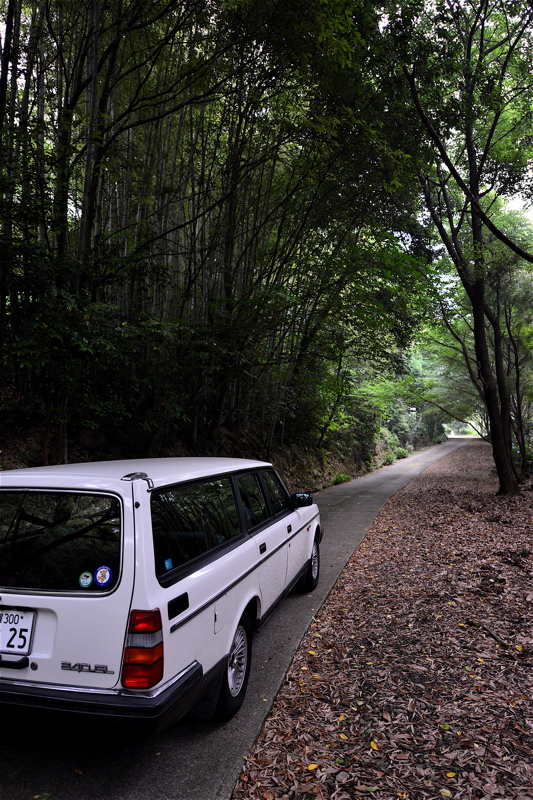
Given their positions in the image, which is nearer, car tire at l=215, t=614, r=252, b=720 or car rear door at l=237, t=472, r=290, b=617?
car tire at l=215, t=614, r=252, b=720

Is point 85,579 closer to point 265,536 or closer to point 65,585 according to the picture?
point 65,585

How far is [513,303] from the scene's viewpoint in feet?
40.1

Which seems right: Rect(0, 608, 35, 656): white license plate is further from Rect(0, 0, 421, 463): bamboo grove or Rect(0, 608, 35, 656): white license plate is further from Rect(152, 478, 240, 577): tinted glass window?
Rect(0, 0, 421, 463): bamboo grove

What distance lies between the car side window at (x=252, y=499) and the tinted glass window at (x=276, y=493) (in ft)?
0.68

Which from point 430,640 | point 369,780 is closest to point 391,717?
point 369,780

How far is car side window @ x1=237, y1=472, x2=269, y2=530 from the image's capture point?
3.32m

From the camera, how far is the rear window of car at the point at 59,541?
2.03 meters

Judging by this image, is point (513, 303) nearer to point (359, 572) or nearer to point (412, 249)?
point (412, 249)

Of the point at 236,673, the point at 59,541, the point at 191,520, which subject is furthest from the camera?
the point at 236,673

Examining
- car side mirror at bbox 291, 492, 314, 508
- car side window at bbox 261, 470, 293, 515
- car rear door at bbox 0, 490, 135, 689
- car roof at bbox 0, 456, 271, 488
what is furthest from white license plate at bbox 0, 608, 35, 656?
car side mirror at bbox 291, 492, 314, 508

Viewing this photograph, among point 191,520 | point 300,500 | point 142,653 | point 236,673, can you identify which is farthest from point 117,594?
point 300,500

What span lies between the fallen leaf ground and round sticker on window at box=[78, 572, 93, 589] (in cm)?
119

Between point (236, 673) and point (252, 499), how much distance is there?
117 centimetres

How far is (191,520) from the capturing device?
2496 mm
